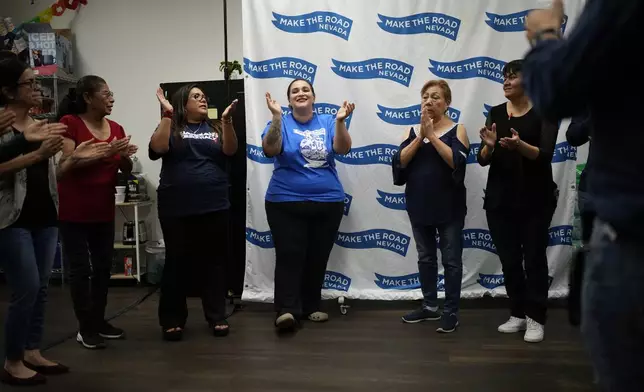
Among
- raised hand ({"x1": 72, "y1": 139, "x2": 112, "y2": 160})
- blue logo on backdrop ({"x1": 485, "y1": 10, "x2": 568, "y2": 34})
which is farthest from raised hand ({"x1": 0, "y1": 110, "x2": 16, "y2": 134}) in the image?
blue logo on backdrop ({"x1": 485, "y1": 10, "x2": 568, "y2": 34})

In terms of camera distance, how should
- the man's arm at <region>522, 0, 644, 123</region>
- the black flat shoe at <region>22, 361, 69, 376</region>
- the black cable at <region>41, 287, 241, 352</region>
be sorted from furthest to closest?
the black cable at <region>41, 287, 241, 352</region>
the black flat shoe at <region>22, 361, 69, 376</region>
the man's arm at <region>522, 0, 644, 123</region>

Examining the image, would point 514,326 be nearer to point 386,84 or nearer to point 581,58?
point 386,84

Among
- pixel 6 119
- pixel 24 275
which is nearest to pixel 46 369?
pixel 24 275

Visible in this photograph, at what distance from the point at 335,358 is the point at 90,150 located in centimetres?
162

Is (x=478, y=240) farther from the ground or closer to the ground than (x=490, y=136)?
closer to the ground

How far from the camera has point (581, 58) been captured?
2.77ft

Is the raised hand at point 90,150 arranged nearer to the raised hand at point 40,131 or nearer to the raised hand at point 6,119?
the raised hand at point 40,131

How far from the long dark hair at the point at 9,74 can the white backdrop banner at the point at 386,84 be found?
1.63 m

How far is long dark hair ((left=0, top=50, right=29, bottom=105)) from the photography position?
7.54 feet

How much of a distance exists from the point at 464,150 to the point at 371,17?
1221 mm

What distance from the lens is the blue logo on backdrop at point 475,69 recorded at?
372cm

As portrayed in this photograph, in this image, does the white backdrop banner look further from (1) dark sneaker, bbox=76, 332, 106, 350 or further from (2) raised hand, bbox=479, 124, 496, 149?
(1) dark sneaker, bbox=76, 332, 106, 350

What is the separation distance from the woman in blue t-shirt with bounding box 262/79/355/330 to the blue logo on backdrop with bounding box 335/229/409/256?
1.36ft

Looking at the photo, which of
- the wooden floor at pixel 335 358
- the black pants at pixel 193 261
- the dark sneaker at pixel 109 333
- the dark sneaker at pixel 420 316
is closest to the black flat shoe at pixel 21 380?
the wooden floor at pixel 335 358
